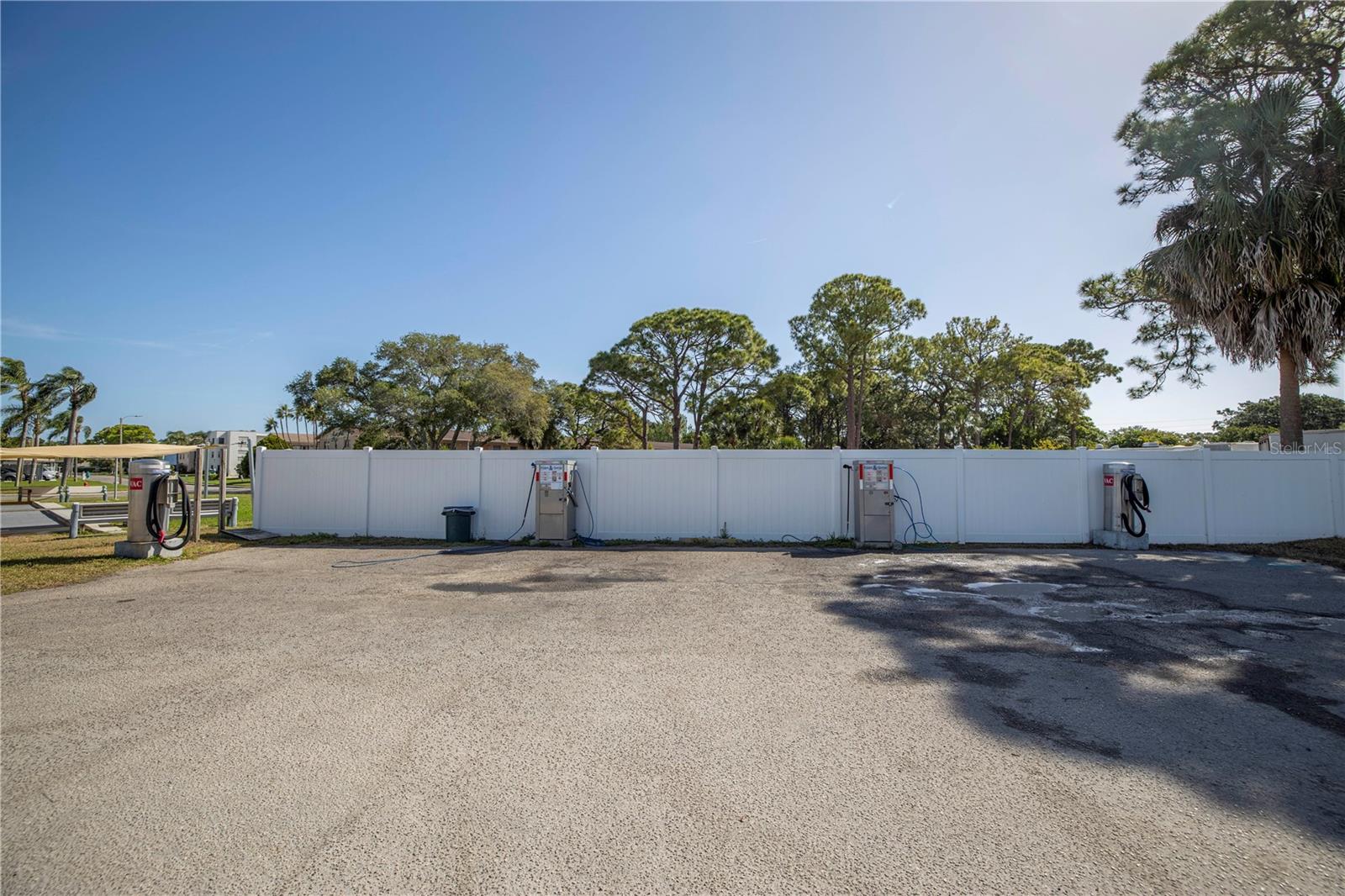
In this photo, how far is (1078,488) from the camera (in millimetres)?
11312

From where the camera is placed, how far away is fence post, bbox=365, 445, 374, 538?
1236 cm

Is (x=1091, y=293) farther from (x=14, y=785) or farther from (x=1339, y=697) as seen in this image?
(x=14, y=785)

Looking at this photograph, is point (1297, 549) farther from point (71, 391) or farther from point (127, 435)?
point (127, 435)

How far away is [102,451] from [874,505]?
14.2 m

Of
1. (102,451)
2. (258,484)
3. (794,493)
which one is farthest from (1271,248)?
(102,451)

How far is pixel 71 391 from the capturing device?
157 ft

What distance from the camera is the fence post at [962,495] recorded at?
445 inches

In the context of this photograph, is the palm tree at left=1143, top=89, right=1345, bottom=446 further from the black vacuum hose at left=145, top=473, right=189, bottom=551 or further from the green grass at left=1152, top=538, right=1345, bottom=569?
the black vacuum hose at left=145, top=473, right=189, bottom=551

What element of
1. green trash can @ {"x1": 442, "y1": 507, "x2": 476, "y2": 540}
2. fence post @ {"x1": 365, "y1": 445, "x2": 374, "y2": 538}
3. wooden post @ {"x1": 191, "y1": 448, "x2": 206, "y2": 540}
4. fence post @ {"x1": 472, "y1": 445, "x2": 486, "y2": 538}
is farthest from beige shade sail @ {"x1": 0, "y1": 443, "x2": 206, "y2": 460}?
fence post @ {"x1": 472, "y1": 445, "x2": 486, "y2": 538}

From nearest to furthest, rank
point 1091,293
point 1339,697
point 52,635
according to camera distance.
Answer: point 1339,697
point 52,635
point 1091,293

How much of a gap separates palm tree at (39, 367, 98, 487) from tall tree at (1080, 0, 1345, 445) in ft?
217

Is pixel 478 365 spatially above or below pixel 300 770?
above

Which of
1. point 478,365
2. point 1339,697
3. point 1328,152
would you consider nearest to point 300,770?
point 1339,697

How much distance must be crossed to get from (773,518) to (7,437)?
65.9 metres
